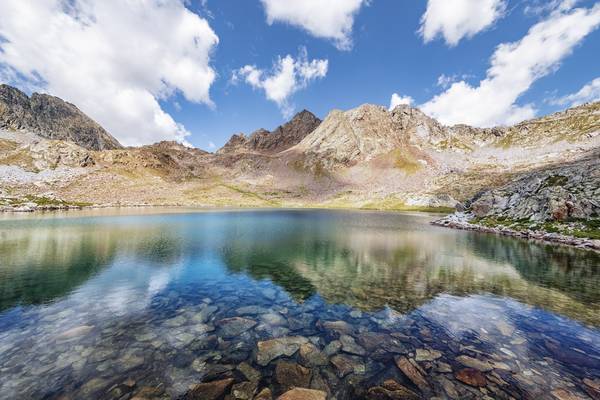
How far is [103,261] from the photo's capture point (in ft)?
89.8

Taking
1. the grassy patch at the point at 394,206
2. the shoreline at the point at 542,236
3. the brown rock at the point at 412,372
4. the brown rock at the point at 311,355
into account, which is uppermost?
→ the grassy patch at the point at 394,206

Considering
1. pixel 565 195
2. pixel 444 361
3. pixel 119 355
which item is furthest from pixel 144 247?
pixel 565 195

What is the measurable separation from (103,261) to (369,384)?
29.2 metres

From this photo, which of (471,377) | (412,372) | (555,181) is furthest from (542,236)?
(412,372)

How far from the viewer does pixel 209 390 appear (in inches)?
355

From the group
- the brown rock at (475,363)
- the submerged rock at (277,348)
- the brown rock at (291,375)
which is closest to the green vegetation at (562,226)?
the brown rock at (475,363)

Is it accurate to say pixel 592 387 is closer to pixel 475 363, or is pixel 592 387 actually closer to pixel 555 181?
pixel 475 363

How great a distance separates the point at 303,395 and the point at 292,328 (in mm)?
5038

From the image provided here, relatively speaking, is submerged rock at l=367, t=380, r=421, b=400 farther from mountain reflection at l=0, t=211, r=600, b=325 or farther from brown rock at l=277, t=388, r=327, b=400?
mountain reflection at l=0, t=211, r=600, b=325

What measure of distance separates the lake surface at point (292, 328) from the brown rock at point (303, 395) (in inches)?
14.9

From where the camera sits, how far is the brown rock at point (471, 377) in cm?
965

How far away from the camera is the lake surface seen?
31.2 ft

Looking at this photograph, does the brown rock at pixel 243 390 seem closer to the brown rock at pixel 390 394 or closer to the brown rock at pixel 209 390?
the brown rock at pixel 209 390

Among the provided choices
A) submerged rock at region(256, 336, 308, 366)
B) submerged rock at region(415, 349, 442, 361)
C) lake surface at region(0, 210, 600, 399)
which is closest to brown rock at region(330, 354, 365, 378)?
lake surface at region(0, 210, 600, 399)
